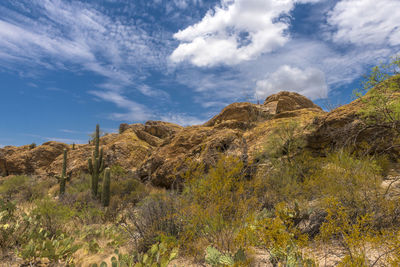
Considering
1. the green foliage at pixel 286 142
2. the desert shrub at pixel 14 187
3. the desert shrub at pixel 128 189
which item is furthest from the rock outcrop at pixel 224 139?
the desert shrub at pixel 14 187

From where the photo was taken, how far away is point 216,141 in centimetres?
1054

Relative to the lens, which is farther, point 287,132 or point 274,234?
point 287,132

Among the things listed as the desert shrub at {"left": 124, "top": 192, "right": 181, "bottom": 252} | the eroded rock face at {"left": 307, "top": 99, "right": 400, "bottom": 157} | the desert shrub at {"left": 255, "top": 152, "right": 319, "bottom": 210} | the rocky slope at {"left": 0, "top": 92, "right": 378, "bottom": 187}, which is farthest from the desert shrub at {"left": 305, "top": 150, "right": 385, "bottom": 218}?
the desert shrub at {"left": 124, "top": 192, "right": 181, "bottom": 252}

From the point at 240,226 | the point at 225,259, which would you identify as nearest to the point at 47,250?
the point at 225,259

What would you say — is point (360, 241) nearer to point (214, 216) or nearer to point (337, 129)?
point (214, 216)

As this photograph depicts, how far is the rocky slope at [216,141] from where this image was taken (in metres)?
9.23

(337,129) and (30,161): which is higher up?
(30,161)

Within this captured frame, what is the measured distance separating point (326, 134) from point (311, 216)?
5.86 m

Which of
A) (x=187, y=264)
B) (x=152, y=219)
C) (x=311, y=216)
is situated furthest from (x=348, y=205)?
(x=152, y=219)

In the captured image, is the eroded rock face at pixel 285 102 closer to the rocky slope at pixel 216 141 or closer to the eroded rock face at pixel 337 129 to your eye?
the rocky slope at pixel 216 141

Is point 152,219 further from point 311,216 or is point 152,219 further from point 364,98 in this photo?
point 364,98

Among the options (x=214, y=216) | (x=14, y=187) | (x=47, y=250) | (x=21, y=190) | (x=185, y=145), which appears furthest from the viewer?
(x=14, y=187)

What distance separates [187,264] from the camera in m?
3.54

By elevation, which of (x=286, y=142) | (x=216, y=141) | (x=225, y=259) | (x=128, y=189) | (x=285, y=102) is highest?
(x=285, y=102)
